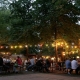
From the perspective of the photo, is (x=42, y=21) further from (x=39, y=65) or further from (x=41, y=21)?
(x=39, y=65)

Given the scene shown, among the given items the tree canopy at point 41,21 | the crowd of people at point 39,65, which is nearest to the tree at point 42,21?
the tree canopy at point 41,21

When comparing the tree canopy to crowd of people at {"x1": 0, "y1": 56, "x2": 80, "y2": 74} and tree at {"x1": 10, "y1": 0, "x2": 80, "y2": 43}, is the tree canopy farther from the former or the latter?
crowd of people at {"x1": 0, "y1": 56, "x2": 80, "y2": 74}

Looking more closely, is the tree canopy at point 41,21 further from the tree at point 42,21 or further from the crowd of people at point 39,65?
the crowd of people at point 39,65

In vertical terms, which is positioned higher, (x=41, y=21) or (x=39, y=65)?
(x=41, y=21)

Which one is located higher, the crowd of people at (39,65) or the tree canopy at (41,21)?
the tree canopy at (41,21)

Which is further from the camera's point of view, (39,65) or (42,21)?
(42,21)

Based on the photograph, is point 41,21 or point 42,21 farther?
point 41,21

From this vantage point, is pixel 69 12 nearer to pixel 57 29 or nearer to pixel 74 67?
pixel 57 29

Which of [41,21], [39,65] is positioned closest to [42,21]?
[41,21]

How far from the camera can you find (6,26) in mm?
34156

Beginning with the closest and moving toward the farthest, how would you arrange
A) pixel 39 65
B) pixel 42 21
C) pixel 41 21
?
pixel 39 65 < pixel 42 21 < pixel 41 21

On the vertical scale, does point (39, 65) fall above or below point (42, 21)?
below

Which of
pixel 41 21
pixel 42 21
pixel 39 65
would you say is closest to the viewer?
pixel 39 65

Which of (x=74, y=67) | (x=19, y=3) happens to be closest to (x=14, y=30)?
(x=19, y=3)
